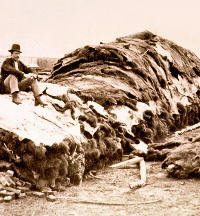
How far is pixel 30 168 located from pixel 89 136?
Result: 1.90 meters

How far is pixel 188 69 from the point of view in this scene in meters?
17.4

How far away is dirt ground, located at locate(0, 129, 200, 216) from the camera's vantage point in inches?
224

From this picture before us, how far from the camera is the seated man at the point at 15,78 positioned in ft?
27.3

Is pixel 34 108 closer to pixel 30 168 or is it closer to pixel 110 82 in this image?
pixel 30 168

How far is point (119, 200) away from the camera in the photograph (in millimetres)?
6297

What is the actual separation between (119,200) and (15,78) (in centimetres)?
353

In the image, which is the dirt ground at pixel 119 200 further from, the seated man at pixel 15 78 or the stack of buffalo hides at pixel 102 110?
the seated man at pixel 15 78

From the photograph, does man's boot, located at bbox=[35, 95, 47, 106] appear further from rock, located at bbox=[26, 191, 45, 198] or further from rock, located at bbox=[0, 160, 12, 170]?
rock, located at bbox=[26, 191, 45, 198]

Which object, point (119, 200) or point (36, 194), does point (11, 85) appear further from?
point (119, 200)

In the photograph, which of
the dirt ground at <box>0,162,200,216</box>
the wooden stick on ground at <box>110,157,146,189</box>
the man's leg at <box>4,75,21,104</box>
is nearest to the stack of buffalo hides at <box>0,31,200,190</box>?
the man's leg at <box>4,75,21,104</box>

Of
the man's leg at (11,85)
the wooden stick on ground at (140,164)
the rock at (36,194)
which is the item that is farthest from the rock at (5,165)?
the wooden stick on ground at (140,164)

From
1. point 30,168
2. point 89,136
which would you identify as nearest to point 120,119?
point 89,136

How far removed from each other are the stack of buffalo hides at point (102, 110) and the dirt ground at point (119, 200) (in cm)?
48

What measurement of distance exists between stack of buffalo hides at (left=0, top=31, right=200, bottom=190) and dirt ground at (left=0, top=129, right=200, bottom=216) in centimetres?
48
